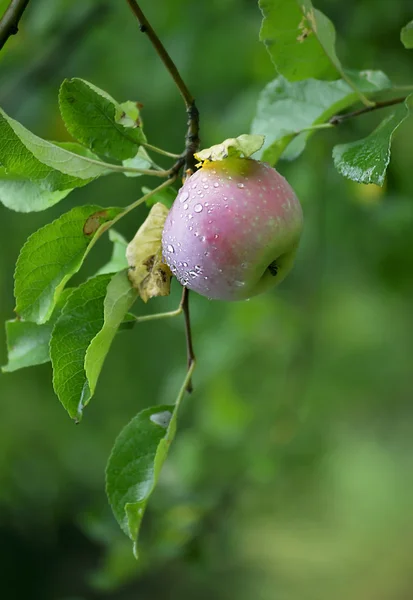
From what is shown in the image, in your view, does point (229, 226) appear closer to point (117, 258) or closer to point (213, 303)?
point (117, 258)

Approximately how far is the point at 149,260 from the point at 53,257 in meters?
0.08

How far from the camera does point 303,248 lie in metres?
1.76

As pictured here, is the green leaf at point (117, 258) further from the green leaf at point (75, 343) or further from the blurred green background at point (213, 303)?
the blurred green background at point (213, 303)

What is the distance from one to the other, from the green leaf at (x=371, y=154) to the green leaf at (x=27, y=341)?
30 centimetres

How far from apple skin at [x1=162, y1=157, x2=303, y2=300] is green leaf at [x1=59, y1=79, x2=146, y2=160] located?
0.27 feet

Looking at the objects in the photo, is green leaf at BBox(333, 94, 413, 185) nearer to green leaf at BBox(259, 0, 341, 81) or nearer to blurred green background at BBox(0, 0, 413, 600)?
green leaf at BBox(259, 0, 341, 81)

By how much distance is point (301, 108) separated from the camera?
0.76 meters

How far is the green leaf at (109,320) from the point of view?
0.57 meters

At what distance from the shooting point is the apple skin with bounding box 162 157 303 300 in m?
0.54

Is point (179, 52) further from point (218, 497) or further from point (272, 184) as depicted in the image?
point (272, 184)

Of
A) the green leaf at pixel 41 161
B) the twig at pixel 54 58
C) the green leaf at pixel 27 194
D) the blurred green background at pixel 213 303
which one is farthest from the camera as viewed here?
the twig at pixel 54 58

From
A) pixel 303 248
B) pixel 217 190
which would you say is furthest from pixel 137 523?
pixel 303 248

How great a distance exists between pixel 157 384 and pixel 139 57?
120 centimetres

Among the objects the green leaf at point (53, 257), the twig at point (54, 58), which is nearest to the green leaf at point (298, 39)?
the green leaf at point (53, 257)
